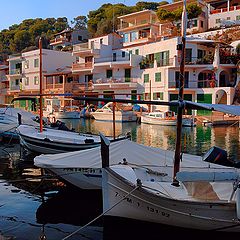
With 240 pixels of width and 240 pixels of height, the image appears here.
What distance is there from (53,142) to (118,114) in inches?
1056

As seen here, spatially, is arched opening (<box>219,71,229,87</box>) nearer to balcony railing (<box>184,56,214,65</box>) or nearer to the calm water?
balcony railing (<box>184,56,214,65</box>)

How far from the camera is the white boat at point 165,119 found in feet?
120

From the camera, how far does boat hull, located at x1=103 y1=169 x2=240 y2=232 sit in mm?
7887

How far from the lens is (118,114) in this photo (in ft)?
A: 144

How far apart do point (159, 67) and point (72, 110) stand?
14.1 meters

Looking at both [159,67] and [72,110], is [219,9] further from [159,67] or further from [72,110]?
[72,110]

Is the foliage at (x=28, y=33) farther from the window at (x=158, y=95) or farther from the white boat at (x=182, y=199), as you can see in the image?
the white boat at (x=182, y=199)

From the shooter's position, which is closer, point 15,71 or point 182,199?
point 182,199

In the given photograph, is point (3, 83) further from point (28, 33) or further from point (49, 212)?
point (49, 212)

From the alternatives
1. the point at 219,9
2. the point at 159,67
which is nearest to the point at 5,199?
the point at 159,67

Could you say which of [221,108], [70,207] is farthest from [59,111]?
[221,108]

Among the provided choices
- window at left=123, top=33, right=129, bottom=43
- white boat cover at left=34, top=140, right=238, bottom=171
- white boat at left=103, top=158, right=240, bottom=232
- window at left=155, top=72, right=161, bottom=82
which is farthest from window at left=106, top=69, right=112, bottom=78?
white boat at left=103, top=158, right=240, bottom=232

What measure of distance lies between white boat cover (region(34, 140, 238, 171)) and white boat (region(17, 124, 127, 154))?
14.8 feet

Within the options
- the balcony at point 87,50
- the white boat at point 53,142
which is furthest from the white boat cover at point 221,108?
the balcony at point 87,50
